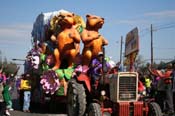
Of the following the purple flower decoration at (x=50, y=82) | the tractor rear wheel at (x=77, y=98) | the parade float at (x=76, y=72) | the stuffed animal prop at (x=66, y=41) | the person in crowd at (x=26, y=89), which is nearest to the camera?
the parade float at (x=76, y=72)

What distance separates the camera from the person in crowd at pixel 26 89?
17.3 metres

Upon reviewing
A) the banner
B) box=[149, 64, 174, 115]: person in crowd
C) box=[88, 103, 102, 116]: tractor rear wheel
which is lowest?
box=[88, 103, 102, 116]: tractor rear wheel

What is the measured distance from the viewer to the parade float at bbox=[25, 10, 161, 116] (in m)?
10.6

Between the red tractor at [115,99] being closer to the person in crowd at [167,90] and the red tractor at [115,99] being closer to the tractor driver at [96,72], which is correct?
the tractor driver at [96,72]

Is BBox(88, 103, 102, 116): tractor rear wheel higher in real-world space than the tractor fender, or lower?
lower

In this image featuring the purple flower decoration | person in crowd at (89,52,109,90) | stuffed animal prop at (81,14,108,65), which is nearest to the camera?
person in crowd at (89,52,109,90)

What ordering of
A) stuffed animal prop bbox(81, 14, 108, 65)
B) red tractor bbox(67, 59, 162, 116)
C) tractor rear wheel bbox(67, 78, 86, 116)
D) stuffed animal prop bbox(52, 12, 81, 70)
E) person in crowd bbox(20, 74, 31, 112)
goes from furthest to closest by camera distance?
person in crowd bbox(20, 74, 31, 112)
stuffed animal prop bbox(52, 12, 81, 70)
stuffed animal prop bbox(81, 14, 108, 65)
tractor rear wheel bbox(67, 78, 86, 116)
red tractor bbox(67, 59, 162, 116)

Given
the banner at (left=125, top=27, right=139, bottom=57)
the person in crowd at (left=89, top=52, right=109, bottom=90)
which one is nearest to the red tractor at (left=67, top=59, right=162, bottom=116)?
the person in crowd at (left=89, top=52, right=109, bottom=90)

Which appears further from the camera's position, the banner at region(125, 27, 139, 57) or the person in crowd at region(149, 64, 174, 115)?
the person in crowd at region(149, 64, 174, 115)

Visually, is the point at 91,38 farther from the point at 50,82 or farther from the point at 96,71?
the point at 96,71

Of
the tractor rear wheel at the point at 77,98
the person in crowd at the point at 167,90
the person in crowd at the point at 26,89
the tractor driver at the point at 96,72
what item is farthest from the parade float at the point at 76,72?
the person in crowd at the point at 167,90

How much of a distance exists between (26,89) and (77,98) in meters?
6.92

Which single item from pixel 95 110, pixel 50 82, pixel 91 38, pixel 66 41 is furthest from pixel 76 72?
pixel 66 41

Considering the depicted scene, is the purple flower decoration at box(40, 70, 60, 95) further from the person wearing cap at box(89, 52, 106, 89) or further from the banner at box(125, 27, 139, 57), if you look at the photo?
the banner at box(125, 27, 139, 57)
